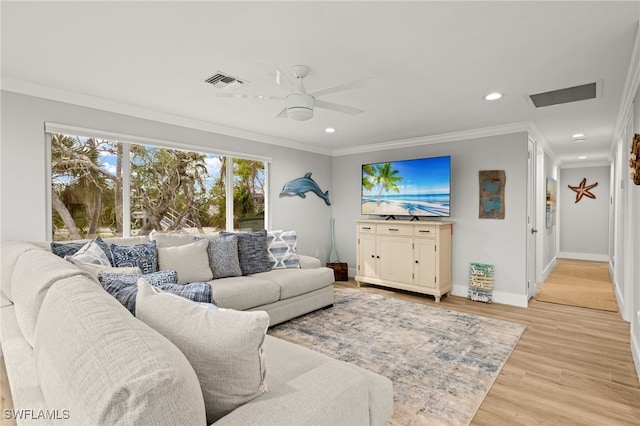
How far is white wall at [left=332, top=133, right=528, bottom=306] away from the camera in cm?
420

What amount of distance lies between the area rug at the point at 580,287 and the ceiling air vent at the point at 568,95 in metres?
2.61

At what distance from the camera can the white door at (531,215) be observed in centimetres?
428

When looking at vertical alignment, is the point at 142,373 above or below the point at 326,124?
below

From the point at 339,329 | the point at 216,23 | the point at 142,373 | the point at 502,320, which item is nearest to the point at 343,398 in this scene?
the point at 142,373

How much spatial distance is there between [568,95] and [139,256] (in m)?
4.27

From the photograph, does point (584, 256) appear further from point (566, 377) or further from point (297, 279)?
point (297, 279)

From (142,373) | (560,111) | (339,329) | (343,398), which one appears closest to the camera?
(142,373)

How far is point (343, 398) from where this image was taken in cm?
111

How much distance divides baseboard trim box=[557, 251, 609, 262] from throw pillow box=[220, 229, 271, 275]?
308 inches

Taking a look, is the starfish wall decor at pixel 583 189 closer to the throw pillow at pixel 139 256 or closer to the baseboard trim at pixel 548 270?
the baseboard trim at pixel 548 270

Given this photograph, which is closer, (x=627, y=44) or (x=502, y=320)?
(x=627, y=44)

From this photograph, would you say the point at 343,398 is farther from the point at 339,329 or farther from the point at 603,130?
the point at 603,130

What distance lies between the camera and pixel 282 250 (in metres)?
4.03

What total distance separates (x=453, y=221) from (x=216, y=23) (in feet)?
13.0
